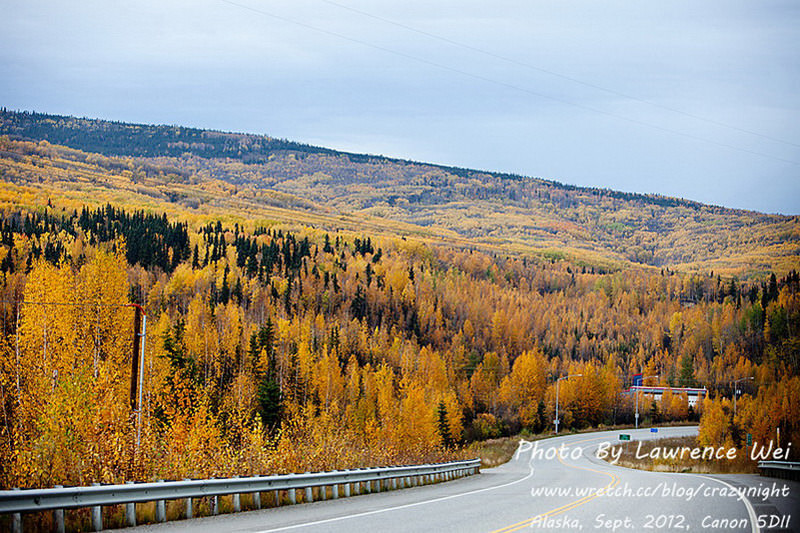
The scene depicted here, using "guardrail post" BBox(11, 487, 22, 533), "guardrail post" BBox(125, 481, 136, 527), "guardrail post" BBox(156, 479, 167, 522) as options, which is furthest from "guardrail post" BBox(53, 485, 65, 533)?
"guardrail post" BBox(156, 479, 167, 522)

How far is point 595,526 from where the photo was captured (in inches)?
559

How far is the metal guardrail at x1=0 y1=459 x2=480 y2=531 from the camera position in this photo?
10727 millimetres

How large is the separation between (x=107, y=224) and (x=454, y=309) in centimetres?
8077

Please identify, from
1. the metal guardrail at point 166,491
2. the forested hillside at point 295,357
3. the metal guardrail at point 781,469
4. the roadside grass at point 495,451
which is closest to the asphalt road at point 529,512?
the metal guardrail at point 166,491

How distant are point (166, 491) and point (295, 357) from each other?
8143cm

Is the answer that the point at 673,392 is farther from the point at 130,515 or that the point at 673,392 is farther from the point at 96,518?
the point at 96,518

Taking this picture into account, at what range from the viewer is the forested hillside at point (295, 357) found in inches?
944

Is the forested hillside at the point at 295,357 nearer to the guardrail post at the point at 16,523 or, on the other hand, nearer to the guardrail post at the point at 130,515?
the guardrail post at the point at 130,515

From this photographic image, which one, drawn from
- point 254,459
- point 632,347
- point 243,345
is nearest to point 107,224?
point 243,345

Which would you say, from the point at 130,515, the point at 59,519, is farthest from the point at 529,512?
the point at 59,519

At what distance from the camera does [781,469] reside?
1304 inches

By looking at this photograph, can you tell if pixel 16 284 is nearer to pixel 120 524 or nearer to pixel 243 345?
pixel 243 345

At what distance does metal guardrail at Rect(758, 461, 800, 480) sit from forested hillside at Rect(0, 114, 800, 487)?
568 inches

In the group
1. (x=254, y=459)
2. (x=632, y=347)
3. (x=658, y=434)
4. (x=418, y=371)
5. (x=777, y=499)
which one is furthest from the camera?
(x=632, y=347)
